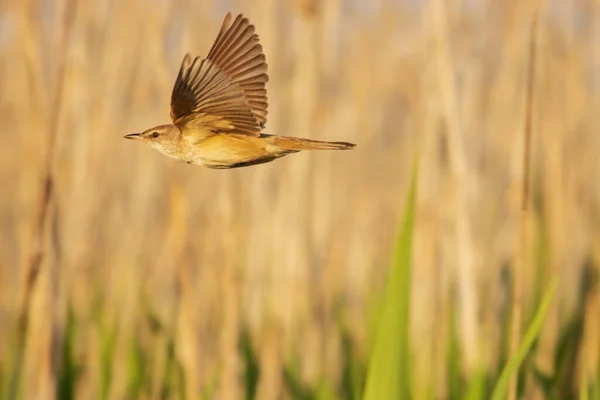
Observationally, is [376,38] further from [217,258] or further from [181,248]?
[181,248]

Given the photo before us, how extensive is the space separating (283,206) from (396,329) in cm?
116

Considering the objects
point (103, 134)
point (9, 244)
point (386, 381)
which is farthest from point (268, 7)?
point (9, 244)

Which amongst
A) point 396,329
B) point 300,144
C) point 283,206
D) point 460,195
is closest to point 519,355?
point 396,329

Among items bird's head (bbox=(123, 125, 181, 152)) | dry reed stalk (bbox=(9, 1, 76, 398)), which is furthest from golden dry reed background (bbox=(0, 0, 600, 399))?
bird's head (bbox=(123, 125, 181, 152))

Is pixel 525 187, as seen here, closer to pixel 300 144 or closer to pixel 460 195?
pixel 300 144

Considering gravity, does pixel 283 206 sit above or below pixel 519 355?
above

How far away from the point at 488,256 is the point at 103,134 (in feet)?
3.50

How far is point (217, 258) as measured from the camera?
2.38 meters

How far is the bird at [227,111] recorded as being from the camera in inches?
16.6

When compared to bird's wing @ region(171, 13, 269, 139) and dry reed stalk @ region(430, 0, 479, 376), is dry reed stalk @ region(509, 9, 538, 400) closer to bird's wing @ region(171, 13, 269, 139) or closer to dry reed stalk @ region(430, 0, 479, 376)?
bird's wing @ region(171, 13, 269, 139)

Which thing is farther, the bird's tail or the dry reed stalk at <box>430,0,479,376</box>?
the dry reed stalk at <box>430,0,479,376</box>

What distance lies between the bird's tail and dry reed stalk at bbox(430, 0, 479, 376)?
0.94 meters

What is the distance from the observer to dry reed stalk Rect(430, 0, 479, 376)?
138 centimetres

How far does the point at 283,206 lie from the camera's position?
1812 mm
